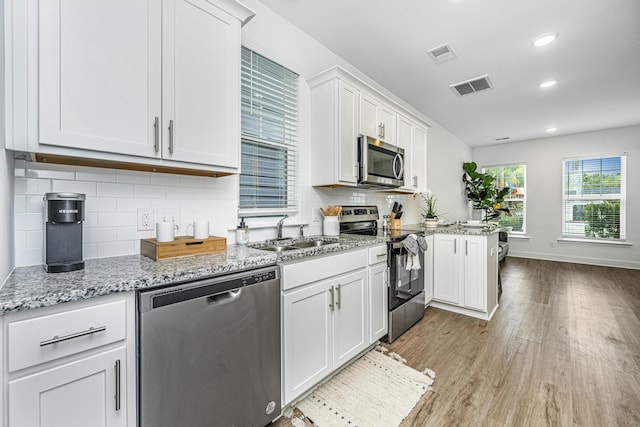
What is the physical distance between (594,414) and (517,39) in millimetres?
3021

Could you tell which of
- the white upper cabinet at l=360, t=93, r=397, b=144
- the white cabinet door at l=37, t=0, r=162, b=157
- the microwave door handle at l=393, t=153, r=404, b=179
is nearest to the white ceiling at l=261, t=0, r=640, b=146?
the white upper cabinet at l=360, t=93, r=397, b=144

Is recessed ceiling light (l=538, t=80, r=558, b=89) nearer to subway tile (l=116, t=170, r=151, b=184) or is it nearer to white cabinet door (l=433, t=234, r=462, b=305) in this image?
white cabinet door (l=433, t=234, r=462, b=305)

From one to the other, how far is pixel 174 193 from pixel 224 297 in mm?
800

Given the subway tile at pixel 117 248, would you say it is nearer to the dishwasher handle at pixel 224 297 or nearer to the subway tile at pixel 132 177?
the subway tile at pixel 132 177

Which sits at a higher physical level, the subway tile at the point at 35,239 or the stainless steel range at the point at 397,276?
the subway tile at the point at 35,239

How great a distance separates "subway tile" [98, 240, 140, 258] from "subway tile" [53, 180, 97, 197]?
266 millimetres

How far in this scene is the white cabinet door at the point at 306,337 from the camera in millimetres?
1604

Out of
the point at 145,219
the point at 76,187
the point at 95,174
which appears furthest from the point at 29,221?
the point at 145,219

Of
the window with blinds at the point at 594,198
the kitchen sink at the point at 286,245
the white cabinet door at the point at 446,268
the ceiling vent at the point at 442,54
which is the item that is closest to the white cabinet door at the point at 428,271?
the white cabinet door at the point at 446,268

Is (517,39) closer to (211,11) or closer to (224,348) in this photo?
(211,11)

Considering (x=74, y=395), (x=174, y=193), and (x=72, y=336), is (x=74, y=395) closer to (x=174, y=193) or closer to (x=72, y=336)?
(x=72, y=336)

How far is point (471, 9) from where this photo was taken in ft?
7.34

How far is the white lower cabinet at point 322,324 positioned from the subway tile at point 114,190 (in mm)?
951

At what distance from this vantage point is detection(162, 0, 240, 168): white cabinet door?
1.41m
